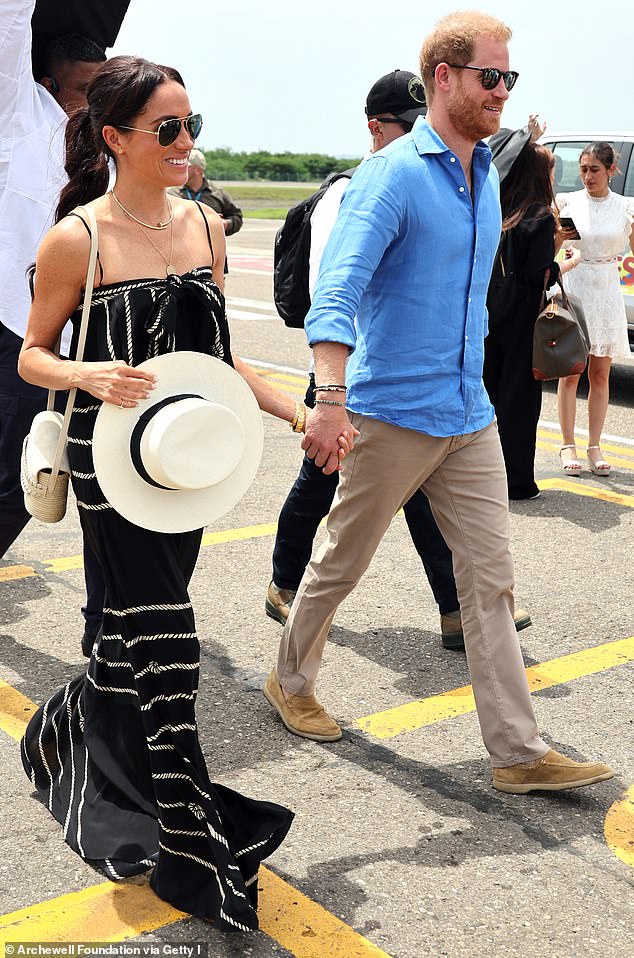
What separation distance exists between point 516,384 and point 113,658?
404cm

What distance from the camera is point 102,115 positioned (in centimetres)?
280

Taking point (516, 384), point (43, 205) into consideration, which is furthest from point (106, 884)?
point (516, 384)

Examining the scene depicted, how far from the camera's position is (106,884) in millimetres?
2865

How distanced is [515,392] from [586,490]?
81 cm

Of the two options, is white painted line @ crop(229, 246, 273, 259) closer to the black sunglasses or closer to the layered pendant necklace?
the black sunglasses

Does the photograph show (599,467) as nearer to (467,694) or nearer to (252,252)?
(467,694)

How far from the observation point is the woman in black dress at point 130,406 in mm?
2723

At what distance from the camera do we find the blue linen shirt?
3.11 metres

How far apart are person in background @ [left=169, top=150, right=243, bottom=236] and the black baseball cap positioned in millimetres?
4120

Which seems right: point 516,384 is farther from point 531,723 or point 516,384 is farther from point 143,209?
point 143,209

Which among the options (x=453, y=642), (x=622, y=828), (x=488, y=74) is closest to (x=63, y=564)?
(x=453, y=642)

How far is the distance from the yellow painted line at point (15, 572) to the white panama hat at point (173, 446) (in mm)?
2498

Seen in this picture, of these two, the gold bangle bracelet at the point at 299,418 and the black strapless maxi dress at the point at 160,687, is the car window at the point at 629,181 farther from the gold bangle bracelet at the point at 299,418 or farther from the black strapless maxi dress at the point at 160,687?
Answer: the black strapless maxi dress at the point at 160,687

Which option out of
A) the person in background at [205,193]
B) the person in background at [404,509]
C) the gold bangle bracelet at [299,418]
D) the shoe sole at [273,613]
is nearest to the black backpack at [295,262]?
the person in background at [404,509]
